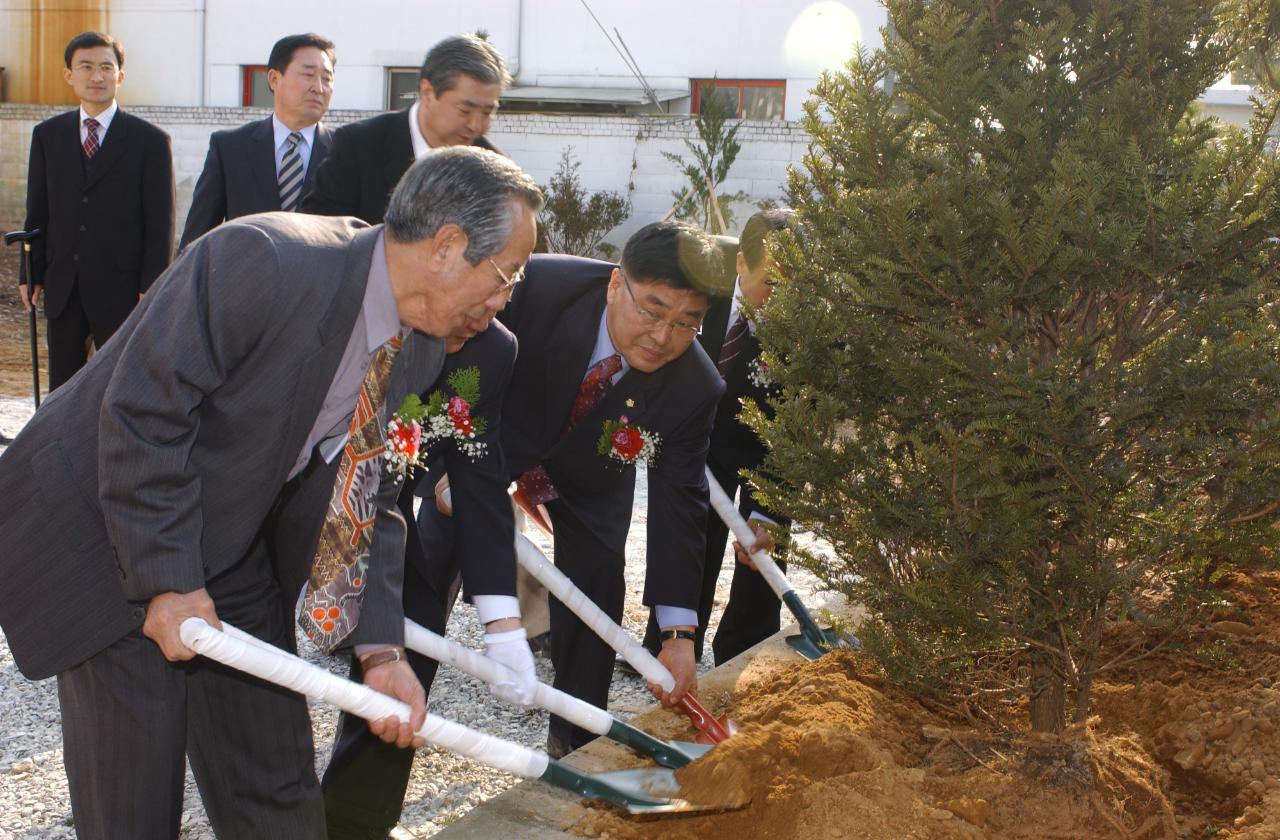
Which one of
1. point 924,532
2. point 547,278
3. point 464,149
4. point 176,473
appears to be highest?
point 464,149

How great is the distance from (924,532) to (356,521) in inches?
50.2

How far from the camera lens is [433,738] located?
103 inches

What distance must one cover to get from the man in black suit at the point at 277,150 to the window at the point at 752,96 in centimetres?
1124

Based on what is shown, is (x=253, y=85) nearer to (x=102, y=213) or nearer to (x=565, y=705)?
(x=102, y=213)

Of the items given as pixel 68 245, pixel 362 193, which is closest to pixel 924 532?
pixel 362 193

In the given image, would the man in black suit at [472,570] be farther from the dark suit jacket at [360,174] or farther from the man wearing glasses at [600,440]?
the dark suit jacket at [360,174]

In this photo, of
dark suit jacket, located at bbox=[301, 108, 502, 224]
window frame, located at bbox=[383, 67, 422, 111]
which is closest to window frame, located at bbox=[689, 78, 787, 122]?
window frame, located at bbox=[383, 67, 422, 111]

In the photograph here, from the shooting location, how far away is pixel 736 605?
4867 millimetres

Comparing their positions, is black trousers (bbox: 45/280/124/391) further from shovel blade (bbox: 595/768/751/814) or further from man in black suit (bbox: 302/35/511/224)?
shovel blade (bbox: 595/768/751/814)

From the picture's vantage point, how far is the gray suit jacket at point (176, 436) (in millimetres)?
2123

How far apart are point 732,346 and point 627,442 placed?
113cm

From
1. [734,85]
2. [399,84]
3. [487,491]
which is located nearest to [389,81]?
[399,84]

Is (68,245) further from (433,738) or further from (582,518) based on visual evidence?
(433,738)

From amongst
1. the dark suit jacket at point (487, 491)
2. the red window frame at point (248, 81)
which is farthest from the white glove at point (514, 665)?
the red window frame at point (248, 81)
